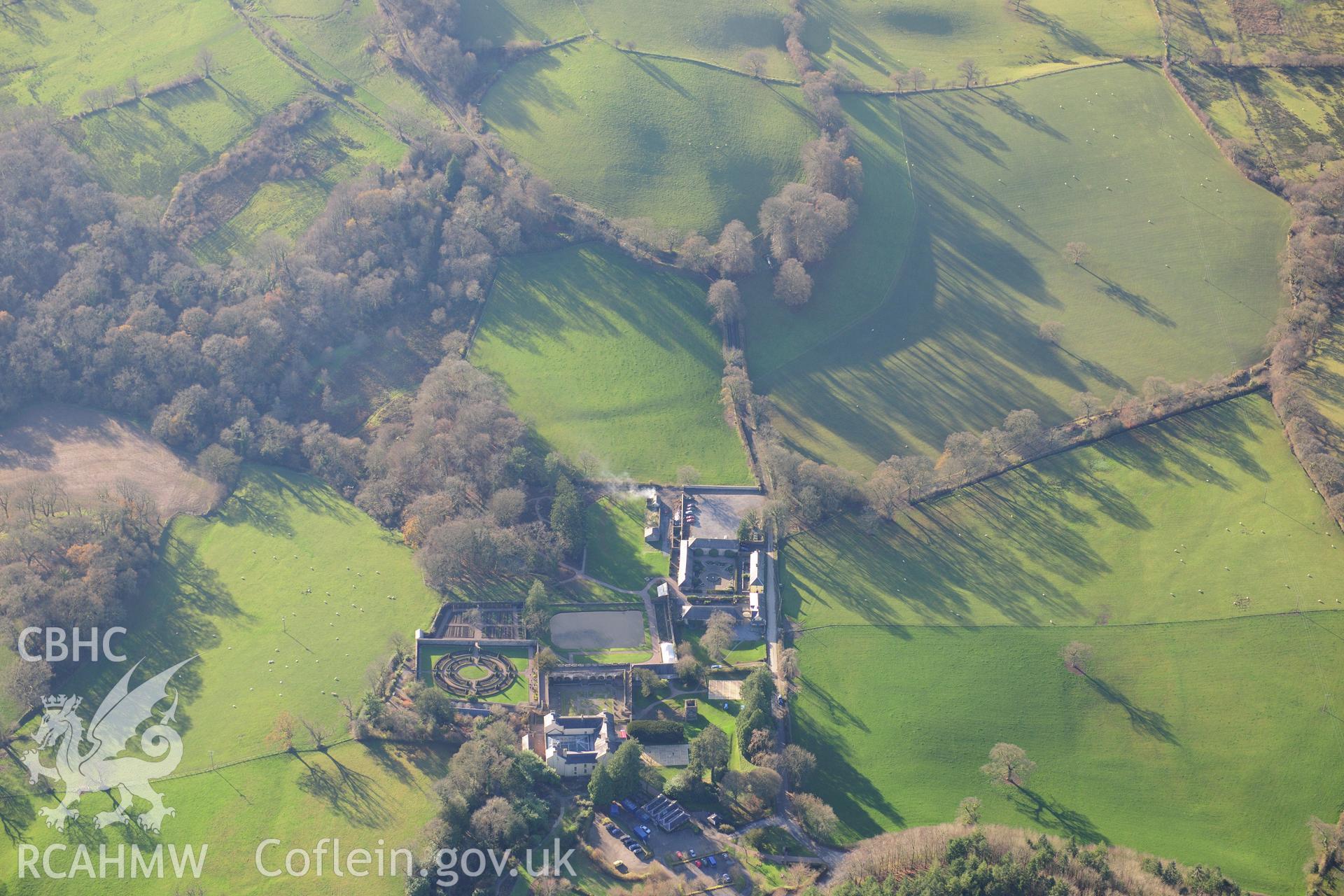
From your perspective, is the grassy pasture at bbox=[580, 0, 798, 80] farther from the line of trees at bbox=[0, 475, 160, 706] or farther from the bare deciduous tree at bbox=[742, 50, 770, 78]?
the line of trees at bbox=[0, 475, 160, 706]

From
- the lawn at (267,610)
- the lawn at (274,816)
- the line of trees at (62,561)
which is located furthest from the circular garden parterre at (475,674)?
the line of trees at (62,561)

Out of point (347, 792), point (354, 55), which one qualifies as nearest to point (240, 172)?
point (354, 55)

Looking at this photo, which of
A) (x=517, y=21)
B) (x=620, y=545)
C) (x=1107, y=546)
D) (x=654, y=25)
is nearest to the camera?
(x=1107, y=546)

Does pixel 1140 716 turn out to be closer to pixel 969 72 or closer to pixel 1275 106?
pixel 1275 106

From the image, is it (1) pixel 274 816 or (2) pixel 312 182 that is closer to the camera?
(1) pixel 274 816

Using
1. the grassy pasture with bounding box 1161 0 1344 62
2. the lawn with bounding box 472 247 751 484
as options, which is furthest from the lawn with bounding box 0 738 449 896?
the grassy pasture with bounding box 1161 0 1344 62
